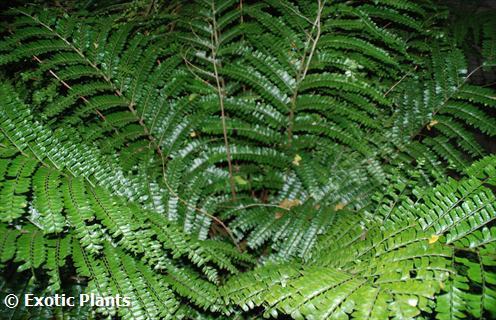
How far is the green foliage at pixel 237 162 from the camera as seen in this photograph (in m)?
1.11

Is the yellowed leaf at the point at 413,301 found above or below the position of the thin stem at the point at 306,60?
below

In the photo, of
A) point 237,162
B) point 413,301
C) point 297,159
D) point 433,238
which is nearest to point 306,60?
point 297,159

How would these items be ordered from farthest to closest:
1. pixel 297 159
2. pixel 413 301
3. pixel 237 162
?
pixel 237 162 → pixel 297 159 → pixel 413 301

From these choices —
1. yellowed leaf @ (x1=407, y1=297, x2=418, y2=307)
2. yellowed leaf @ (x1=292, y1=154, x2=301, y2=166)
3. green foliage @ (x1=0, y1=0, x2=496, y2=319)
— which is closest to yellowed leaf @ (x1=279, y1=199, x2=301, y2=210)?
green foliage @ (x1=0, y1=0, x2=496, y2=319)

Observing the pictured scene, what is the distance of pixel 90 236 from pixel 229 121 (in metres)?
0.90

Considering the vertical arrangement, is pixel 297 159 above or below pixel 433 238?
above

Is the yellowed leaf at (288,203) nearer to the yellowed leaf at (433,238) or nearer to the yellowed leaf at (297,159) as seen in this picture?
the yellowed leaf at (297,159)

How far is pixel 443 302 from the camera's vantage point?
3.03 ft

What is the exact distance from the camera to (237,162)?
2.11 m

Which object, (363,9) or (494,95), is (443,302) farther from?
(363,9)

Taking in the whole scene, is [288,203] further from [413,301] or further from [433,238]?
[413,301]

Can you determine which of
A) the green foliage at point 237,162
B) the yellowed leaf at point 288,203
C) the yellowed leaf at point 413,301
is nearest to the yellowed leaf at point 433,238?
the green foliage at point 237,162

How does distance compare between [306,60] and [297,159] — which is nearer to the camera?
[306,60]

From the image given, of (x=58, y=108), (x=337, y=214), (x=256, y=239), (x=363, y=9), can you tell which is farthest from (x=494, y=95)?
(x=58, y=108)
